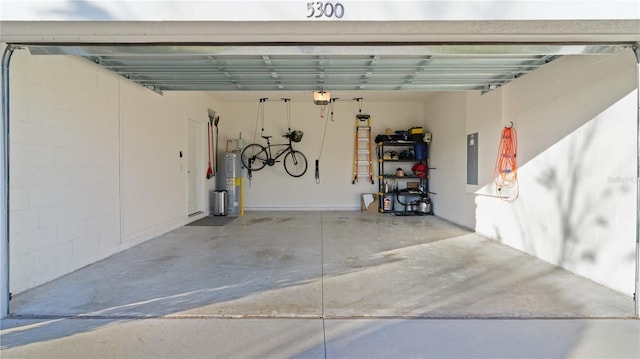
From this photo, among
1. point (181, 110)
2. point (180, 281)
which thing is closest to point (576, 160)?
point (180, 281)

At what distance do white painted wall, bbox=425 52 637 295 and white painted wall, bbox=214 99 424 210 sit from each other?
3561mm

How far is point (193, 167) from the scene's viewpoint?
725 cm

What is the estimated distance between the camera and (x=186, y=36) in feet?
8.02

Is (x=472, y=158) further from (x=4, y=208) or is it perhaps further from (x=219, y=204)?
(x=4, y=208)

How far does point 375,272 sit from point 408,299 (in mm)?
746

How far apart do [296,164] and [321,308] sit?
638 centimetres

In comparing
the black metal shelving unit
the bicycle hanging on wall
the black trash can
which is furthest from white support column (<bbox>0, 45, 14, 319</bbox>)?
the black metal shelving unit

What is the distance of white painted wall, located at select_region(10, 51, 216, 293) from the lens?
9.40 feet

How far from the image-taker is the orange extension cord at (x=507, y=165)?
448cm

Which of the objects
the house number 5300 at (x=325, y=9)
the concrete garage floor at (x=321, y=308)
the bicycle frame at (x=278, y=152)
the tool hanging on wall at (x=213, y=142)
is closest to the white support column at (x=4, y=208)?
the concrete garage floor at (x=321, y=308)

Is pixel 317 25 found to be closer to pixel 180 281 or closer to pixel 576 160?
pixel 180 281

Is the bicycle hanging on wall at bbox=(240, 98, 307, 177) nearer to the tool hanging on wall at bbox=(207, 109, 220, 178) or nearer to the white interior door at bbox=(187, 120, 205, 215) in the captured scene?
the tool hanging on wall at bbox=(207, 109, 220, 178)

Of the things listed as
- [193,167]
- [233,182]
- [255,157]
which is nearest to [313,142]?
[255,157]

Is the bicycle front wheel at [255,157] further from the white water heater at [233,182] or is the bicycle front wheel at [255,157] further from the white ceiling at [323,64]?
the white ceiling at [323,64]
